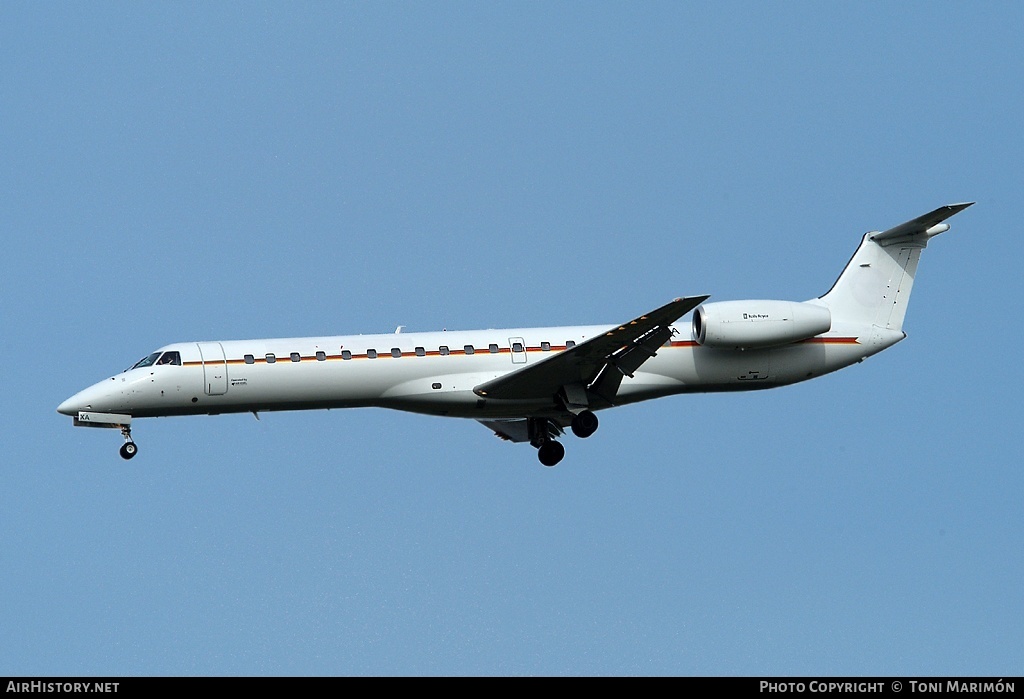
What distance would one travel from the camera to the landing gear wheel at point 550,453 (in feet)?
106

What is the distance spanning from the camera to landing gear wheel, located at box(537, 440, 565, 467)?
32.4 meters

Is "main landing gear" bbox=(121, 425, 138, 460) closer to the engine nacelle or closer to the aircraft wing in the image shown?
the aircraft wing

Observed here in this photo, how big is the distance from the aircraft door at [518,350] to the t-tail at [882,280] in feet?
22.5

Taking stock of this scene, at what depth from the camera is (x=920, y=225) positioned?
107 feet

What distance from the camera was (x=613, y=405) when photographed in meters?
31.2

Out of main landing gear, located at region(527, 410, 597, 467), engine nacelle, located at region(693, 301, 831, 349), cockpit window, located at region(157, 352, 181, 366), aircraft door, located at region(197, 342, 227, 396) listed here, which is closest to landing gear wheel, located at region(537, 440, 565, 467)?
main landing gear, located at region(527, 410, 597, 467)

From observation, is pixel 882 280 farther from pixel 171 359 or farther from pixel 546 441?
pixel 171 359

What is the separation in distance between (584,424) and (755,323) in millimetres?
4116

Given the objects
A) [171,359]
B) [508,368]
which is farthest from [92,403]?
[508,368]

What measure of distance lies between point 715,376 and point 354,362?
759cm
